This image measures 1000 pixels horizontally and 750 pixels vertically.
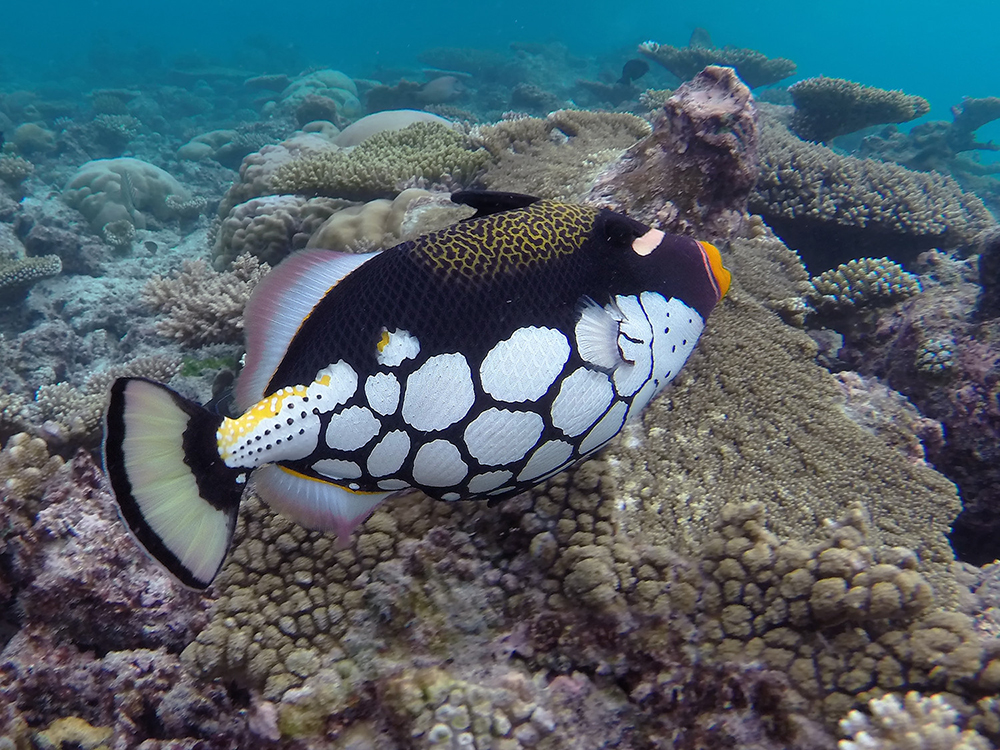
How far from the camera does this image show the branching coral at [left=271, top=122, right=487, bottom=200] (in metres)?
5.40

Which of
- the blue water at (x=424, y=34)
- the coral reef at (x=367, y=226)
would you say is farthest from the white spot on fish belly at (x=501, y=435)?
the blue water at (x=424, y=34)

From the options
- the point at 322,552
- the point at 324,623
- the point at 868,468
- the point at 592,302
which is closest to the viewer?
the point at 592,302

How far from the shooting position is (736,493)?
2.47m

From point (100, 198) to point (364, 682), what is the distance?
39.2 ft

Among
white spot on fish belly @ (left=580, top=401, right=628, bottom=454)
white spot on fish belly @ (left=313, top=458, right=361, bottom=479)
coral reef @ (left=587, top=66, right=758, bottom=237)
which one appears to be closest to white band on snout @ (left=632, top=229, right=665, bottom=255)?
white spot on fish belly @ (left=580, top=401, right=628, bottom=454)

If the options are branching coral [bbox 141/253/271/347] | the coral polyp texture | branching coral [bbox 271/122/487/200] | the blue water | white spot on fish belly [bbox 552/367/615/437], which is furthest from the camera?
the blue water

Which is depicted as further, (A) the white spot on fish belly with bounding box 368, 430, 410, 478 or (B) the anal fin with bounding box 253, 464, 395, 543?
(B) the anal fin with bounding box 253, 464, 395, 543

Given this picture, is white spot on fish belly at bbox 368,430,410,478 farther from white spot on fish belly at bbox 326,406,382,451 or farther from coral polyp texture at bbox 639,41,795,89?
coral polyp texture at bbox 639,41,795,89

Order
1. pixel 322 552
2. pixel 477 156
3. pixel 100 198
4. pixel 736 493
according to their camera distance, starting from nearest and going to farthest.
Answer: pixel 322 552 < pixel 736 493 < pixel 477 156 < pixel 100 198

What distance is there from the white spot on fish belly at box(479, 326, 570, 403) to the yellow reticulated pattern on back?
201 mm

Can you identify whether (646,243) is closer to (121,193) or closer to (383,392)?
(383,392)

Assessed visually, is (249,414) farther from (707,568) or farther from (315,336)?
(707,568)

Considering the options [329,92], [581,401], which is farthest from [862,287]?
[329,92]

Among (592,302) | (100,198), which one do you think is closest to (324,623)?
(592,302)
